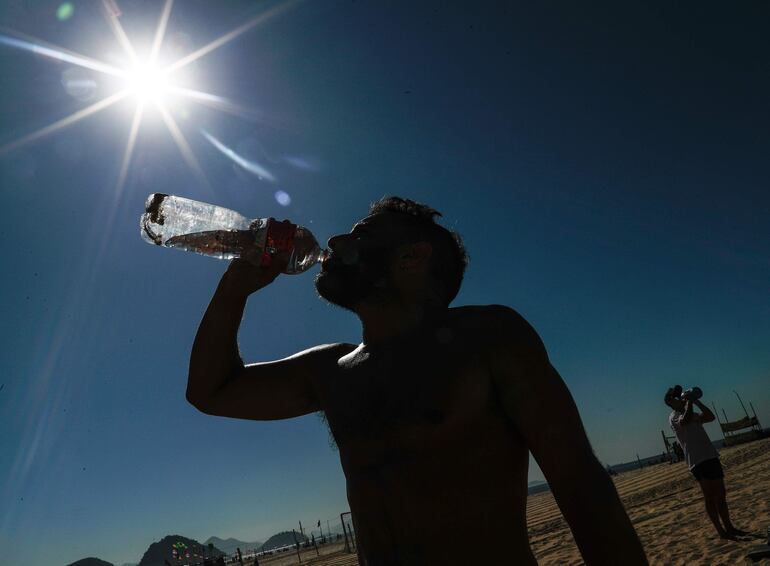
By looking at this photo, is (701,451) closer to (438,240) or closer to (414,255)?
(438,240)

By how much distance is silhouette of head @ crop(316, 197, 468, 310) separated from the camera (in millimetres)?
2158

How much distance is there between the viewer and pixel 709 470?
6742mm

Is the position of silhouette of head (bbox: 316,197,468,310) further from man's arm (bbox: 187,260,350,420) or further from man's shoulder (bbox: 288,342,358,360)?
man's arm (bbox: 187,260,350,420)

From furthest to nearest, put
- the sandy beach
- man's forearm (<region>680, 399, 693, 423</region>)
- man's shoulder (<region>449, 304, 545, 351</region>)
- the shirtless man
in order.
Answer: man's forearm (<region>680, 399, 693, 423</region>), the sandy beach, man's shoulder (<region>449, 304, 545, 351</region>), the shirtless man

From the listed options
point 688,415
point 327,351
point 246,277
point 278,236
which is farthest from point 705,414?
point 246,277

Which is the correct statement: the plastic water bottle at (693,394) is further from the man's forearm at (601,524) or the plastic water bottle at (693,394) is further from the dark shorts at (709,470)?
the man's forearm at (601,524)

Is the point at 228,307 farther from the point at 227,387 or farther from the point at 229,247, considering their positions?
the point at 229,247

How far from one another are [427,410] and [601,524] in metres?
0.58

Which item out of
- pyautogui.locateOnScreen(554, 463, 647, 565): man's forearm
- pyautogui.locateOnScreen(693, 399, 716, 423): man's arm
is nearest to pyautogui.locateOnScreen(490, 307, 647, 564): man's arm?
pyautogui.locateOnScreen(554, 463, 647, 565): man's forearm

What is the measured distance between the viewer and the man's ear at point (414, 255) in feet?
7.29

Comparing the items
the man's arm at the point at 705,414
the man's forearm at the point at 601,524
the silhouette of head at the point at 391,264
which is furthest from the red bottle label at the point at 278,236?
the man's arm at the point at 705,414

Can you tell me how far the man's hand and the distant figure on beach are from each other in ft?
22.1

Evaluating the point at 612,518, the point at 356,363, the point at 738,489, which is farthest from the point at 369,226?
the point at 738,489

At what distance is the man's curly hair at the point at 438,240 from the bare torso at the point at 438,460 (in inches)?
19.3
